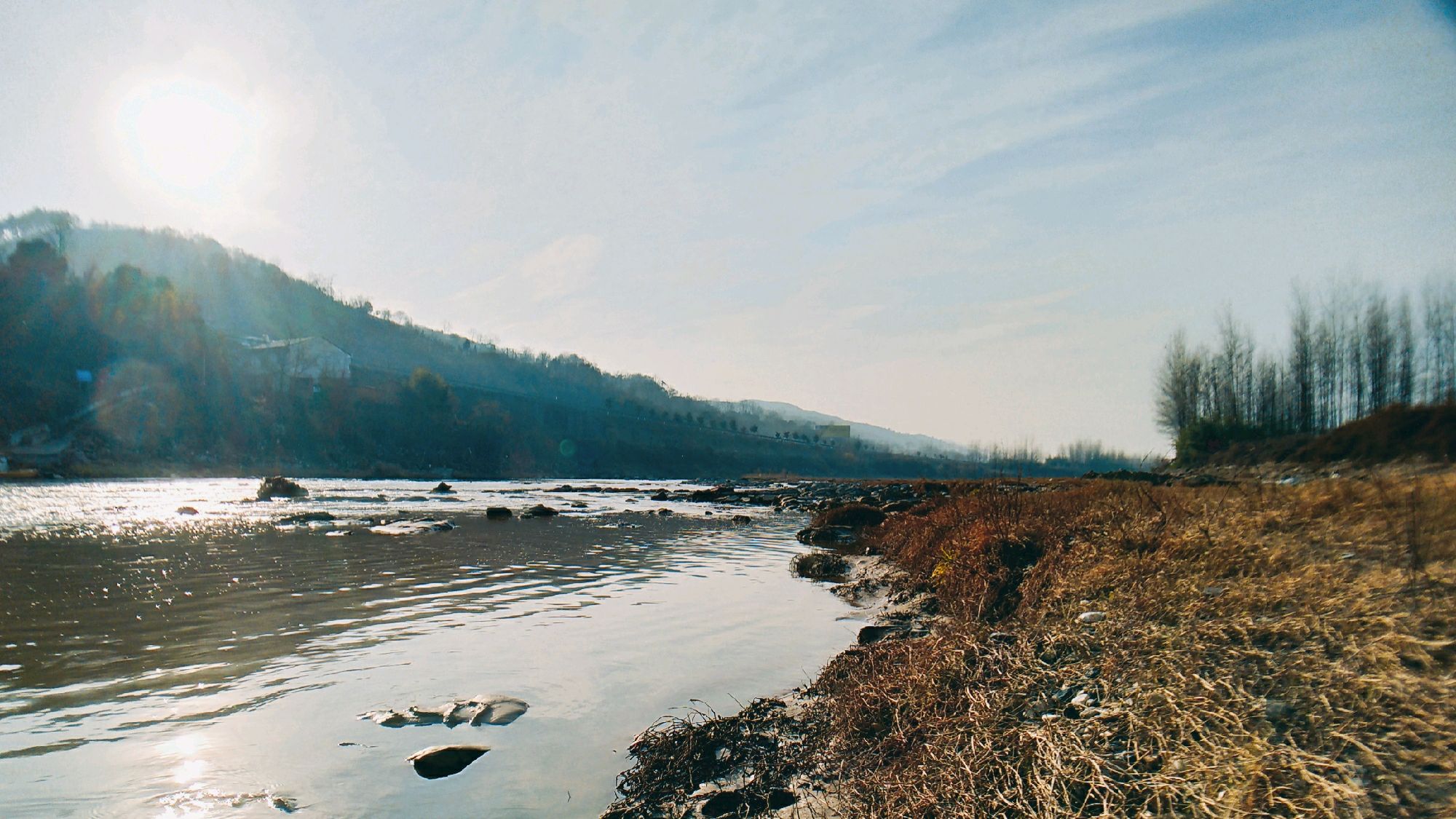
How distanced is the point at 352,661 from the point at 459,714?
9.34ft

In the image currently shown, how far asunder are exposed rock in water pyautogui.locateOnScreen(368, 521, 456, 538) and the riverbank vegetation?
20286 millimetres

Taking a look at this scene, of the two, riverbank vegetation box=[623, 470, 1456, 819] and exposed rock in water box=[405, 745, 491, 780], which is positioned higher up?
riverbank vegetation box=[623, 470, 1456, 819]

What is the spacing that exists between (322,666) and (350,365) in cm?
13566

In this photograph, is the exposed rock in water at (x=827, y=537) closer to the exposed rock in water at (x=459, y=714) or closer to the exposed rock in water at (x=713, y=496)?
the exposed rock in water at (x=459, y=714)

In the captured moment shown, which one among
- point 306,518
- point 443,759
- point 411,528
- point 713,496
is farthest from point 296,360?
point 443,759

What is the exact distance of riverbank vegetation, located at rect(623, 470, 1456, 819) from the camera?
3.62 m

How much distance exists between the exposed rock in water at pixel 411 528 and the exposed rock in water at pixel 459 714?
58.4ft

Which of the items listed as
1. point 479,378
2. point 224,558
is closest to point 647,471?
point 479,378

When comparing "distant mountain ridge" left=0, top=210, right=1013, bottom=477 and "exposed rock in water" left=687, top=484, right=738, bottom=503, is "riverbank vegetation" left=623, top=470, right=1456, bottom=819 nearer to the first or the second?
"distant mountain ridge" left=0, top=210, right=1013, bottom=477

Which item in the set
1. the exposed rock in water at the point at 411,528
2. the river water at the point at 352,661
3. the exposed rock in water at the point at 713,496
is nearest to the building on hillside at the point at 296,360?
the exposed rock in water at the point at 713,496

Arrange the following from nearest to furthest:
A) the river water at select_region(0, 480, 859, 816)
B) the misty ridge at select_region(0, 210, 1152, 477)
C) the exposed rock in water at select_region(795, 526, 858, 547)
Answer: the river water at select_region(0, 480, 859, 816)
the exposed rock in water at select_region(795, 526, 858, 547)
the misty ridge at select_region(0, 210, 1152, 477)

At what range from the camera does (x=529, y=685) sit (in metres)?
8.38

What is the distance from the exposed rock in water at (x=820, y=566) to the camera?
16906mm

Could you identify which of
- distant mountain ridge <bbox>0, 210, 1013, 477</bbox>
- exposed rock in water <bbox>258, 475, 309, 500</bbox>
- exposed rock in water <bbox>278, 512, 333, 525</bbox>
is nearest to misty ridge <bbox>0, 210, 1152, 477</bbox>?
→ distant mountain ridge <bbox>0, 210, 1013, 477</bbox>
